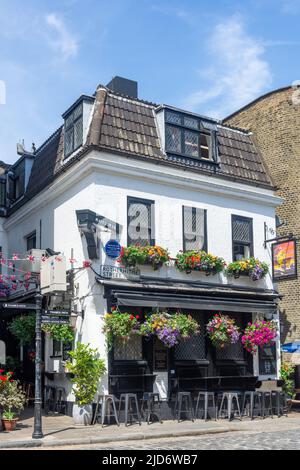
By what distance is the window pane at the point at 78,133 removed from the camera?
1805 cm

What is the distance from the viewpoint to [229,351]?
18688mm

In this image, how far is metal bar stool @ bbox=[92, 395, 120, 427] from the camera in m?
15.2

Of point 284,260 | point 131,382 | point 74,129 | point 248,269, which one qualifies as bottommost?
point 131,382

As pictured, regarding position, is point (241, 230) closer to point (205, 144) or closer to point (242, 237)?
point (242, 237)

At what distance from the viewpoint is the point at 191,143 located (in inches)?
758

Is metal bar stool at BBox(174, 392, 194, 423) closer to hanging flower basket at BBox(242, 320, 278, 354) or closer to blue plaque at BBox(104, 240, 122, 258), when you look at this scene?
hanging flower basket at BBox(242, 320, 278, 354)

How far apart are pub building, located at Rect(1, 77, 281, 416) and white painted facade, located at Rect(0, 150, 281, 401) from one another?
34 mm

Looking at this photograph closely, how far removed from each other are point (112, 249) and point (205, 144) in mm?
5441

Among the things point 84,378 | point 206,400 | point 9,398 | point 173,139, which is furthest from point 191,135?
point 9,398

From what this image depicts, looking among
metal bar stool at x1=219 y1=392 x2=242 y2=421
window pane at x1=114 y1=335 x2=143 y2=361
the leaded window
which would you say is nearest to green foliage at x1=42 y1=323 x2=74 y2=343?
window pane at x1=114 y1=335 x2=143 y2=361

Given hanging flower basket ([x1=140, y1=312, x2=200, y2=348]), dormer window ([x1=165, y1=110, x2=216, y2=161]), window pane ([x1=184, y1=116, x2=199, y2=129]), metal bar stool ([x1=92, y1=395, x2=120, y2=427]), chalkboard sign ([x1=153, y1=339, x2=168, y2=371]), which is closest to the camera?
metal bar stool ([x1=92, y1=395, x2=120, y2=427])

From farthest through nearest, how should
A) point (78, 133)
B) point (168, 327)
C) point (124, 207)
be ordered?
point (78, 133) → point (124, 207) → point (168, 327)

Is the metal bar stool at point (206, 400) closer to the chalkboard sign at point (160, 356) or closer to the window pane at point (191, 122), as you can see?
the chalkboard sign at point (160, 356)

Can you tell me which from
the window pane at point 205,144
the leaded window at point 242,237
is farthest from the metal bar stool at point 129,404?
the window pane at point 205,144
